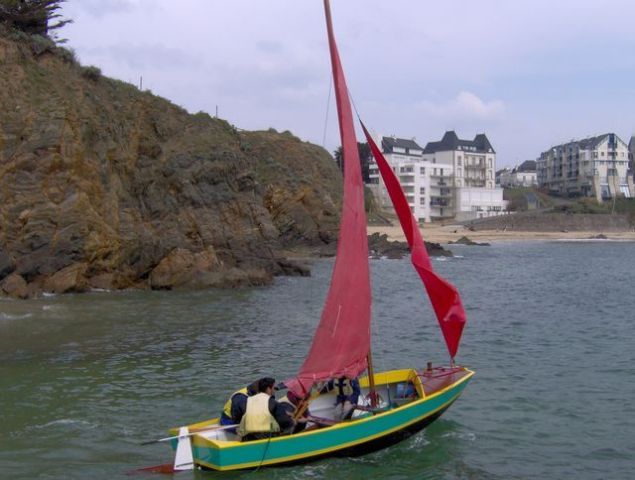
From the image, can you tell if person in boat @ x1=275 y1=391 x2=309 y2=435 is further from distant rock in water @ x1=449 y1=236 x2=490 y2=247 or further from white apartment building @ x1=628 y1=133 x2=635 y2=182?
white apartment building @ x1=628 y1=133 x2=635 y2=182

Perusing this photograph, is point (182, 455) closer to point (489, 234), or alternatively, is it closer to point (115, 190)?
point (115, 190)

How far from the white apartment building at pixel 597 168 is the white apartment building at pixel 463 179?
20763mm

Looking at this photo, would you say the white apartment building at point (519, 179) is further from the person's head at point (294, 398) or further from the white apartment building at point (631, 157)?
the person's head at point (294, 398)

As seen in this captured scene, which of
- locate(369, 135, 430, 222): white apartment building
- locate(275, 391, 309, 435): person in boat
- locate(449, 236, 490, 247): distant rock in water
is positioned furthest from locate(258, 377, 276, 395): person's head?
locate(369, 135, 430, 222): white apartment building

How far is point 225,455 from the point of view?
1138 cm

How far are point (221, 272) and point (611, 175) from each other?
138m

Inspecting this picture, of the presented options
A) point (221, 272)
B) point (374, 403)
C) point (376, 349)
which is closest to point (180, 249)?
point (221, 272)

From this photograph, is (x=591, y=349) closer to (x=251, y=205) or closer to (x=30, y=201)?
(x=30, y=201)

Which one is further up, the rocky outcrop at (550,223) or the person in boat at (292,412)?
the rocky outcrop at (550,223)

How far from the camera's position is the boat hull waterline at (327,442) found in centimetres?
1148

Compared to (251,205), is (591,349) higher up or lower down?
lower down

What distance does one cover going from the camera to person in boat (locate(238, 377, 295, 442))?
11742mm

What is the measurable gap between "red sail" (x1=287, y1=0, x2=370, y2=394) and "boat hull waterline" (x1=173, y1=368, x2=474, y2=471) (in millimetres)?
1004

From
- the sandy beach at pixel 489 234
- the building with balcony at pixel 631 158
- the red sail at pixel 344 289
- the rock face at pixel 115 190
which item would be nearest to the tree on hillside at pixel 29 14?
the rock face at pixel 115 190
